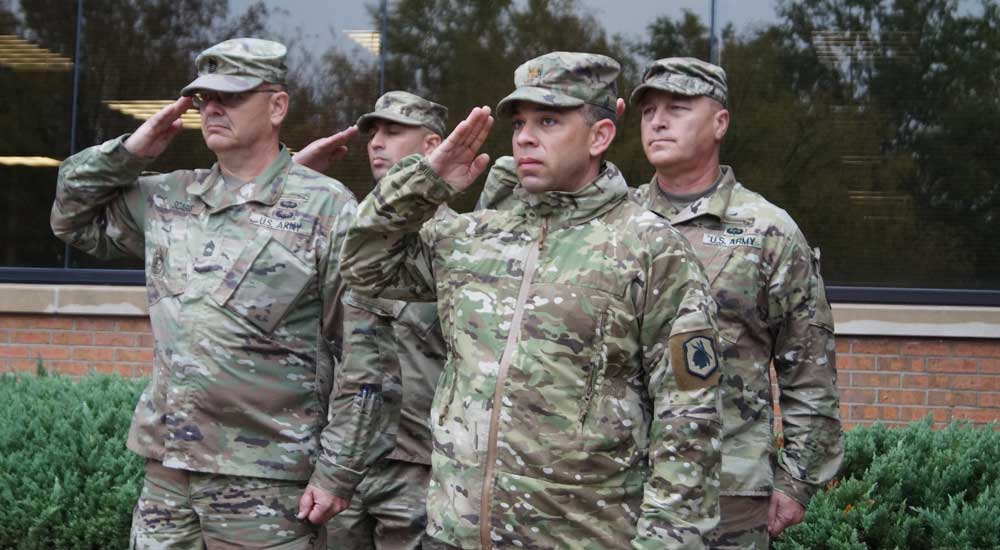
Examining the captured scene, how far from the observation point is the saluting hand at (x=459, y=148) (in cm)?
359

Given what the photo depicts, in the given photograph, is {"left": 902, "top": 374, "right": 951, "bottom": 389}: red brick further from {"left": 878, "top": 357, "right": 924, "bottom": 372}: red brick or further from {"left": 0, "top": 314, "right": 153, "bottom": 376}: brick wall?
{"left": 0, "top": 314, "right": 153, "bottom": 376}: brick wall

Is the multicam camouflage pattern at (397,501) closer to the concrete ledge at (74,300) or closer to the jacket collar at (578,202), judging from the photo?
the jacket collar at (578,202)

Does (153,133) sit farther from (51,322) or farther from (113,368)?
(51,322)

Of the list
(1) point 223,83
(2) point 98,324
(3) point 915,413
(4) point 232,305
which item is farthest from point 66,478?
(3) point 915,413

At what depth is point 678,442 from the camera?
3256mm

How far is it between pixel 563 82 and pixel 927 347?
488 cm

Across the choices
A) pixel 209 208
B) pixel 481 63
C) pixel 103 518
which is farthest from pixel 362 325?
pixel 481 63

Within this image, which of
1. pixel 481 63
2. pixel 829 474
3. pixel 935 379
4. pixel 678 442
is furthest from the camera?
pixel 481 63

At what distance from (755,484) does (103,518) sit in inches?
114

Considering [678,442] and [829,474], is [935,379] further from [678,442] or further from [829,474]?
[678,442]

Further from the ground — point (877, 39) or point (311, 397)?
point (877, 39)

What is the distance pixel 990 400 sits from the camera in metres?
7.71

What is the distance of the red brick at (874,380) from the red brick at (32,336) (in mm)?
5004

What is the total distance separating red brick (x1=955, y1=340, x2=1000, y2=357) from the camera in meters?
7.72
